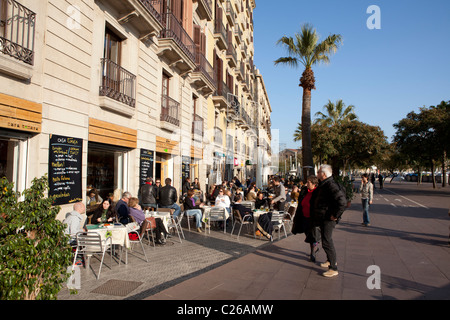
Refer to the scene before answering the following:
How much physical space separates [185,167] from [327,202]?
37.9ft

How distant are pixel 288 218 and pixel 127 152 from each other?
6060mm

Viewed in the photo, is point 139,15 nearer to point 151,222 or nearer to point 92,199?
point 92,199

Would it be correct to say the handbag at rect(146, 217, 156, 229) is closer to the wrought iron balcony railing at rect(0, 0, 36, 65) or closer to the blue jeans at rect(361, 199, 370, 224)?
the wrought iron balcony railing at rect(0, 0, 36, 65)

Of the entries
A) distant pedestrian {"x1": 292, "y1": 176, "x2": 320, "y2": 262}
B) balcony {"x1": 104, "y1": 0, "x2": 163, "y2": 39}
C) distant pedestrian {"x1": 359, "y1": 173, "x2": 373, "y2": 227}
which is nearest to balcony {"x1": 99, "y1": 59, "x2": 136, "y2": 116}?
balcony {"x1": 104, "y1": 0, "x2": 163, "y2": 39}

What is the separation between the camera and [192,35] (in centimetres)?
1673

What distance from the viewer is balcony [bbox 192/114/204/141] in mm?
17453

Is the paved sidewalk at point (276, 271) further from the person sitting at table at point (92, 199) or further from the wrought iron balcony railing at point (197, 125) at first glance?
the wrought iron balcony railing at point (197, 125)

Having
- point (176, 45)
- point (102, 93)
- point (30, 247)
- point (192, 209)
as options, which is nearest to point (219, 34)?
point (176, 45)

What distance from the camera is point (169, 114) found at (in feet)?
46.4

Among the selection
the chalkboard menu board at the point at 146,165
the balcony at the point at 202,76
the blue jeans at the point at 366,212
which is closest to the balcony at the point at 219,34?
the balcony at the point at 202,76

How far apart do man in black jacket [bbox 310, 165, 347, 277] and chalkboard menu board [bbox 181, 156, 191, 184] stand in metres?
11.0

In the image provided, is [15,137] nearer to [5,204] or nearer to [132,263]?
[132,263]

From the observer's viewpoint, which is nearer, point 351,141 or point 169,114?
point 169,114
